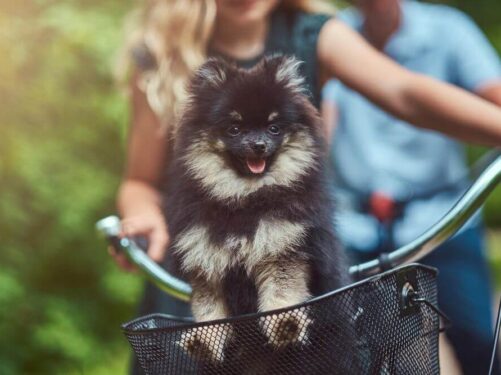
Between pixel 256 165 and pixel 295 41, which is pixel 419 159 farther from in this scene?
pixel 256 165

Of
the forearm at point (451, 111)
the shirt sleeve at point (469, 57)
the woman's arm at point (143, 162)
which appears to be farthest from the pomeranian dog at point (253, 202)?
the shirt sleeve at point (469, 57)

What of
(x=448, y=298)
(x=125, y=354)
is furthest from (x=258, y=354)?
(x=125, y=354)

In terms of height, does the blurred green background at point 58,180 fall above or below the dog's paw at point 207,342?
below

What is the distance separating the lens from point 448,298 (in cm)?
351

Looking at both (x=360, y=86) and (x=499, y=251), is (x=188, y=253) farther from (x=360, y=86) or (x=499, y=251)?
(x=499, y=251)

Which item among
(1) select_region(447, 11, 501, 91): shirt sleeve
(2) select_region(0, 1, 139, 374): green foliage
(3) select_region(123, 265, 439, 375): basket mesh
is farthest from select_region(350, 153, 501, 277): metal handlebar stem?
(2) select_region(0, 1, 139, 374): green foliage

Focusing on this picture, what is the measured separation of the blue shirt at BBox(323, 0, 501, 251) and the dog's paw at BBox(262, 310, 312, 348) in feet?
7.11

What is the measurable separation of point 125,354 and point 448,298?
304 centimetres

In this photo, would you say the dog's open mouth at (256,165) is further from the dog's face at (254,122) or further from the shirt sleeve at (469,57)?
the shirt sleeve at (469,57)

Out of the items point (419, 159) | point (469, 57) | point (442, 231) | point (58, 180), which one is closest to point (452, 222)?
point (442, 231)

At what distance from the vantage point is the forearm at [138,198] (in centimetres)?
255

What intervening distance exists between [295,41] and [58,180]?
353cm

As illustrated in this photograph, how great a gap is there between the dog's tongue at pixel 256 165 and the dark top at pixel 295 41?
723 millimetres

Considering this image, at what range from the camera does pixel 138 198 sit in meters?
2.62
